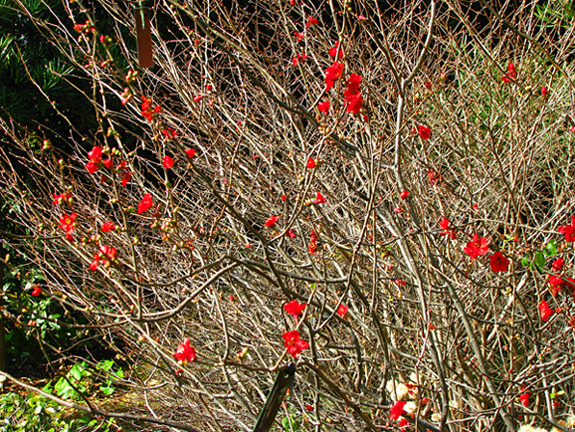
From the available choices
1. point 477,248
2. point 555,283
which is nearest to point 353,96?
point 477,248

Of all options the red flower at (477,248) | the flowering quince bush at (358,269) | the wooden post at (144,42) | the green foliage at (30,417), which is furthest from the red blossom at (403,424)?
the green foliage at (30,417)

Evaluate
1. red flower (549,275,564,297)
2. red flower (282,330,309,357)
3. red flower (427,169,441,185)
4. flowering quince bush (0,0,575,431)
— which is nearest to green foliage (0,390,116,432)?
flowering quince bush (0,0,575,431)

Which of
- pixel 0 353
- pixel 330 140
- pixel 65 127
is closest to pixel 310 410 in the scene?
pixel 330 140

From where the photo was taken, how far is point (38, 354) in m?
5.15

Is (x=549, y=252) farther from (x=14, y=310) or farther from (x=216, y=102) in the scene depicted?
(x=14, y=310)

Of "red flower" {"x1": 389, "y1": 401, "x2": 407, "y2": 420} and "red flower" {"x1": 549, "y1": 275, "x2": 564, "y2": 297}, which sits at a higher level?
"red flower" {"x1": 549, "y1": 275, "x2": 564, "y2": 297}

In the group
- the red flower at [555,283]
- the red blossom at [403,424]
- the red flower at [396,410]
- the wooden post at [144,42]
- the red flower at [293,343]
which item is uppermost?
the wooden post at [144,42]

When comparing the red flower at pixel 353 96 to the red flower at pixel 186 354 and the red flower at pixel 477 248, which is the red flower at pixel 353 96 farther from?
the red flower at pixel 186 354

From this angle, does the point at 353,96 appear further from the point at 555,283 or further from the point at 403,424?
the point at 403,424

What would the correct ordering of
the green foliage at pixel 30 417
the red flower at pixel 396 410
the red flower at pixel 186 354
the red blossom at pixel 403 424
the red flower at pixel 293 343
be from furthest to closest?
the green foliage at pixel 30 417 → the red blossom at pixel 403 424 → the red flower at pixel 396 410 → the red flower at pixel 186 354 → the red flower at pixel 293 343

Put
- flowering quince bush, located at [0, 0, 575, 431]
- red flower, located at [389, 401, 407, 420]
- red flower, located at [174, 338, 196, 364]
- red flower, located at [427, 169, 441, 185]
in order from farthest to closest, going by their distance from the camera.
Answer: red flower, located at [427, 169, 441, 185] < flowering quince bush, located at [0, 0, 575, 431] < red flower, located at [389, 401, 407, 420] < red flower, located at [174, 338, 196, 364]

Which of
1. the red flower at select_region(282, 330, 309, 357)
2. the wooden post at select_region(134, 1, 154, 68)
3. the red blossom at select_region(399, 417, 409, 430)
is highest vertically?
the wooden post at select_region(134, 1, 154, 68)

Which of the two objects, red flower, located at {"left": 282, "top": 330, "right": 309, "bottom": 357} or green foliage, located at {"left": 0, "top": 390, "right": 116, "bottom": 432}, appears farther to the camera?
green foliage, located at {"left": 0, "top": 390, "right": 116, "bottom": 432}

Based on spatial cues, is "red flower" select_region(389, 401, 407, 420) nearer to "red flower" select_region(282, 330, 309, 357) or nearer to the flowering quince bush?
the flowering quince bush
